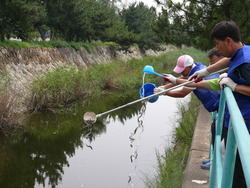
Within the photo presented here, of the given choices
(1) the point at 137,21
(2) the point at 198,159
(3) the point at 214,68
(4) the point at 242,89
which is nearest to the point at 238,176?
(4) the point at 242,89

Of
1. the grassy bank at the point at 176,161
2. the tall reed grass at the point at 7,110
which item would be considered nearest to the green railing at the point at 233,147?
the grassy bank at the point at 176,161

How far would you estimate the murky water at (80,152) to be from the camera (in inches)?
216

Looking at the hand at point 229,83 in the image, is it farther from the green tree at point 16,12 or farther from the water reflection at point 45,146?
the green tree at point 16,12

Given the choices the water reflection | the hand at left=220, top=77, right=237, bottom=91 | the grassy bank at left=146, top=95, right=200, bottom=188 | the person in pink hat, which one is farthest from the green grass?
the hand at left=220, top=77, right=237, bottom=91

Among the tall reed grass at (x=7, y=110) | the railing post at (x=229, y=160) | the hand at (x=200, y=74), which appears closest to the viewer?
the railing post at (x=229, y=160)

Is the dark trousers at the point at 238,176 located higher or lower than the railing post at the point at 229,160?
lower

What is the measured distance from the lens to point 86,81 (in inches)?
436

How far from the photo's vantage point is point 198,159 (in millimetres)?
4367

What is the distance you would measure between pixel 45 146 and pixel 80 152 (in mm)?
844

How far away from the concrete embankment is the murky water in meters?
0.97

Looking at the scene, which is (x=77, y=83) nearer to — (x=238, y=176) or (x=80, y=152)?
(x=80, y=152)

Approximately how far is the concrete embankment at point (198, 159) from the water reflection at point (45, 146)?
84.3 inches

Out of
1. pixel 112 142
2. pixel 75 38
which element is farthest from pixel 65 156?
pixel 75 38

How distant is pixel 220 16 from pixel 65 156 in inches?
212
